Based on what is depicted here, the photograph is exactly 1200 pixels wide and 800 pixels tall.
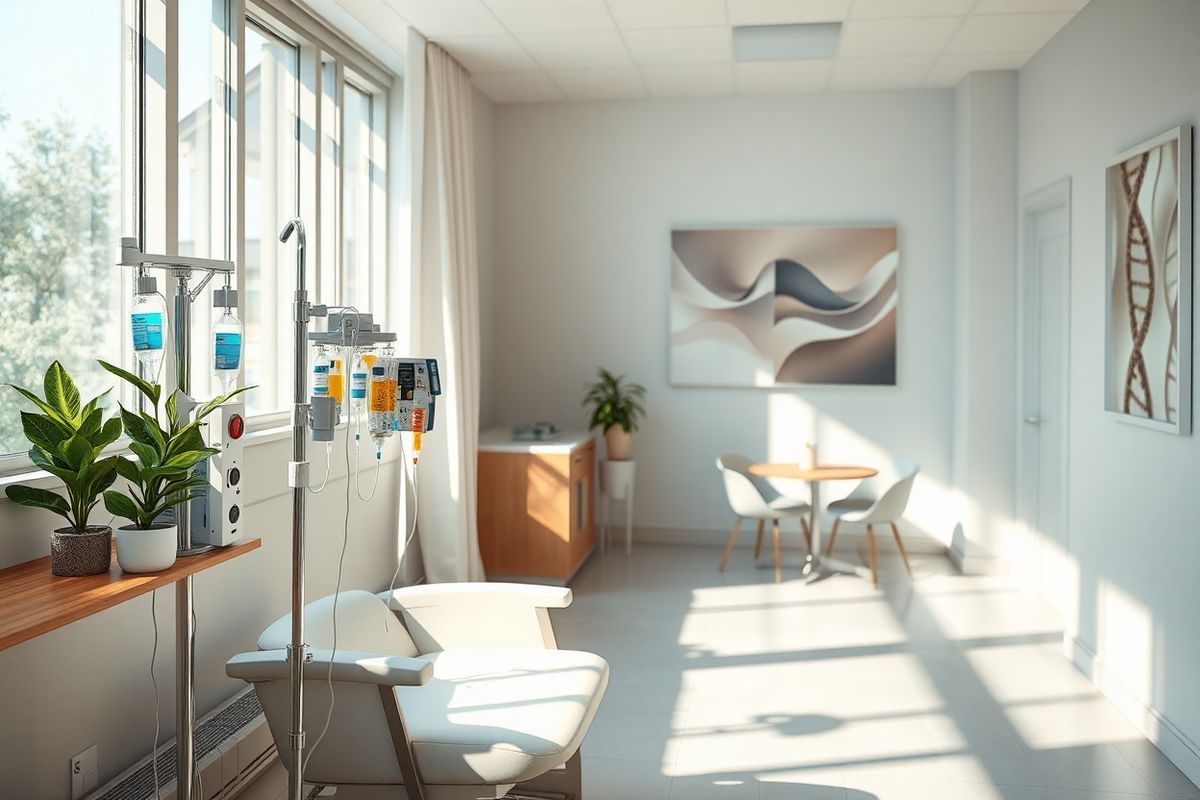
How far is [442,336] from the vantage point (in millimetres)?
5336

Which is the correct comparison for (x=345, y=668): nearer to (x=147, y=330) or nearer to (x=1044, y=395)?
(x=147, y=330)

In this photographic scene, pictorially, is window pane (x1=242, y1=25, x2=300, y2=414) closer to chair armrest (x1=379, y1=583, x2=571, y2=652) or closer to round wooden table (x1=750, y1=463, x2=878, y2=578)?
chair armrest (x1=379, y1=583, x2=571, y2=652)

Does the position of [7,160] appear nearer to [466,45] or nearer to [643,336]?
[466,45]

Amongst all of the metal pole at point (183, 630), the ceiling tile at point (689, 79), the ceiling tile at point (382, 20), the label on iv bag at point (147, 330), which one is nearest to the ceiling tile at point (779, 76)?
the ceiling tile at point (689, 79)

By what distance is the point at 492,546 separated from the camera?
5.77 m

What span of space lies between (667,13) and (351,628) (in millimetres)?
3403

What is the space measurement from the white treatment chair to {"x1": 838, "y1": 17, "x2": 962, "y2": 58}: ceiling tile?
11.6 ft

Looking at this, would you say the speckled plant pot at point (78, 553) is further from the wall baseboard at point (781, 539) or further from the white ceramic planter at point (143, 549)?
the wall baseboard at point (781, 539)

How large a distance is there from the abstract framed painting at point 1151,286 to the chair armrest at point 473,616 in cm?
227

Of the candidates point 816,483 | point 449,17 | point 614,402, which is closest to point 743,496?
point 816,483

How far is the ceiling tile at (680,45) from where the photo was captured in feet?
17.3

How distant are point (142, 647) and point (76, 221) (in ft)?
4.24

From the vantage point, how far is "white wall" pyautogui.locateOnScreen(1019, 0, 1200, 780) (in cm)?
349


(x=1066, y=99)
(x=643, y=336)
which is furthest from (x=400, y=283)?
(x=1066, y=99)
